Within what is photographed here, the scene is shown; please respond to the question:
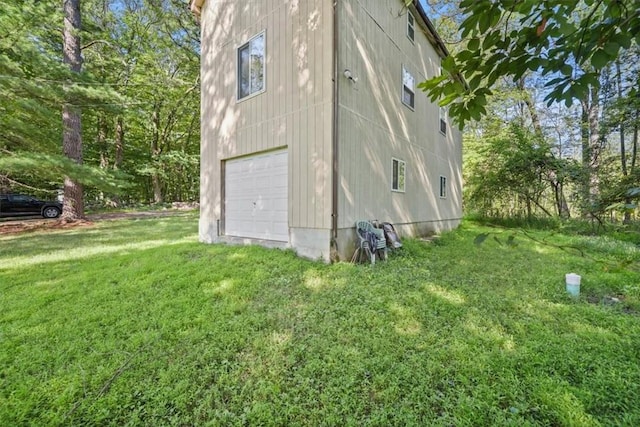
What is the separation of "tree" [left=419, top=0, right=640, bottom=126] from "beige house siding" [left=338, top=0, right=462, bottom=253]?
104 inches

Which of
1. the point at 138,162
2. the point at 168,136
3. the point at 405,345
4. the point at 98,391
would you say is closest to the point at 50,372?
the point at 98,391

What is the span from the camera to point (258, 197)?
20.6 feet

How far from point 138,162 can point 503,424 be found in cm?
2252

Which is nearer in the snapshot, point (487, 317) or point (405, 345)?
point (405, 345)

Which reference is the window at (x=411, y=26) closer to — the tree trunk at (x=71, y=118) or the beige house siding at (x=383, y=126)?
the beige house siding at (x=383, y=126)

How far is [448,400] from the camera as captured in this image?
2.05 meters

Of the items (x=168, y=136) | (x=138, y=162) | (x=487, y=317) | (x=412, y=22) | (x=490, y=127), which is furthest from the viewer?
(x=168, y=136)

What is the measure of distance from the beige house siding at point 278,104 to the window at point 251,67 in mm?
135

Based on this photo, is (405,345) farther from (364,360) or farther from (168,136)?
(168,136)

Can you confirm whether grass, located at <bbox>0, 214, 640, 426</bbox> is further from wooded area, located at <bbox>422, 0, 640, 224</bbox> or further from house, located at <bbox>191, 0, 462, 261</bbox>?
house, located at <bbox>191, 0, 462, 261</bbox>

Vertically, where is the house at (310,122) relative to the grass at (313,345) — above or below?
above

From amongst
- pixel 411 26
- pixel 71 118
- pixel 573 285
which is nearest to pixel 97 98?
pixel 71 118

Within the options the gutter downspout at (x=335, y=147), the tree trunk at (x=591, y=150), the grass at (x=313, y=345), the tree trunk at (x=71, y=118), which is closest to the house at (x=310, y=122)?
the gutter downspout at (x=335, y=147)

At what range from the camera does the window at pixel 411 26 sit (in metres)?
8.01
